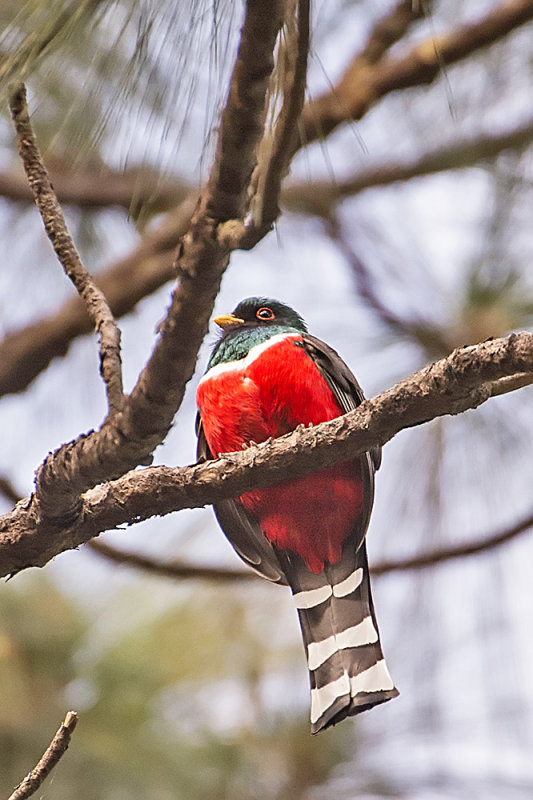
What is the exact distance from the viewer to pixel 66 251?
2.26 m

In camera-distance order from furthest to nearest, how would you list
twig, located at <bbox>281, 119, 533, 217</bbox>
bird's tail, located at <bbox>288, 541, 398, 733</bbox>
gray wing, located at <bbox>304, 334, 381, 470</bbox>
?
twig, located at <bbox>281, 119, 533, 217</bbox> < gray wing, located at <bbox>304, 334, 381, 470</bbox> < bird's tail, located at <bbox>288, 541, 398, 733</bbox>

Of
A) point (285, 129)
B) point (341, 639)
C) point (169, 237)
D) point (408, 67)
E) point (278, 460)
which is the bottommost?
point (341, 639)

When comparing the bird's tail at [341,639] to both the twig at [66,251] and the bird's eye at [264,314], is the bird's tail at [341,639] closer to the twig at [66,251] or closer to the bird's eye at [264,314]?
the bird's eye at [264,314]

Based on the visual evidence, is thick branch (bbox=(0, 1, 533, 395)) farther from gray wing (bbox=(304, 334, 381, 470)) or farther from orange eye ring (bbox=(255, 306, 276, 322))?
gray wing (bbox=(304, 334, 381, 470))

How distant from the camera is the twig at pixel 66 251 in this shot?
2.14 metres

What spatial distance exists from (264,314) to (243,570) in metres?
0.83

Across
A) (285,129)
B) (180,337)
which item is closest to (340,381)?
(180,337)

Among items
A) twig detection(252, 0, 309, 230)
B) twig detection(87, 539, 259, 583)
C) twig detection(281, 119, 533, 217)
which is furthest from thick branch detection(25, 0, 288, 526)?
twig detection(281, 119, 533, 217)

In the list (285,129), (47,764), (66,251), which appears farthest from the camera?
(66,251)

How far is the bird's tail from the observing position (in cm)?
261

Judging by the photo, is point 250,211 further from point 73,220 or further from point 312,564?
point 73,220

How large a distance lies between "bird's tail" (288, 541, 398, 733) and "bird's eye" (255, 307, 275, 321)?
823 mm

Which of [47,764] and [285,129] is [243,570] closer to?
[47,764]

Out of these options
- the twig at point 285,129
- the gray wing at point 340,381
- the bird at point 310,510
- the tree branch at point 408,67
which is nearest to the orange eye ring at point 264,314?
the bird at point 310,510
